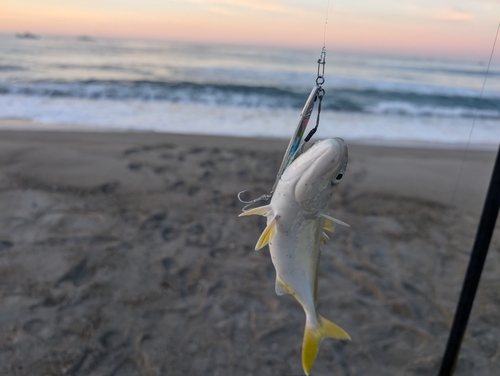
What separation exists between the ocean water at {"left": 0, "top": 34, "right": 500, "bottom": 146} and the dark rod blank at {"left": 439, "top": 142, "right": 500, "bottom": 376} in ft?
12.4

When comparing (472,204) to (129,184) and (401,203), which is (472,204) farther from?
(129,184)

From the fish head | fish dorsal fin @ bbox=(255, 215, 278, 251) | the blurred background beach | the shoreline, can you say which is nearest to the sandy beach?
the blurred background beach

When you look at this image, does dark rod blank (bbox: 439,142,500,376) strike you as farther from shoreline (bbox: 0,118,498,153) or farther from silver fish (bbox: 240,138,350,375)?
shoreline (bbox: 0,118,498,153)

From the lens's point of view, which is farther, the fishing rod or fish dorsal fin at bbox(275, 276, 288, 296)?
the fishing rod

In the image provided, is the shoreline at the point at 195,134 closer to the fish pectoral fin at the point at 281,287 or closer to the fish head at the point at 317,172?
the fish pectoral fin at the point at 281,287

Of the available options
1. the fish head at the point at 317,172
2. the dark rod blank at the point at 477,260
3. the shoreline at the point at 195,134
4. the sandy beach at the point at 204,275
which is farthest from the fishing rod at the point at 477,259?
the shoreline at the point at 195,134

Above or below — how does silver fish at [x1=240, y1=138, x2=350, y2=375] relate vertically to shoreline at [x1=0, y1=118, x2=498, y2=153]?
above

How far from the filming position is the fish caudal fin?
5.04ft

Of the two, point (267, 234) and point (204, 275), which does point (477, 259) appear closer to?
point (267, 234)

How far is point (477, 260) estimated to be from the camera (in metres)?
1.94

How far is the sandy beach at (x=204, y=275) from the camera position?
3.16 meters

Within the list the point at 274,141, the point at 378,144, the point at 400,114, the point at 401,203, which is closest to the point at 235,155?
the point at 274,141

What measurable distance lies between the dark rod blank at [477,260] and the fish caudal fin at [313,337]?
86cm

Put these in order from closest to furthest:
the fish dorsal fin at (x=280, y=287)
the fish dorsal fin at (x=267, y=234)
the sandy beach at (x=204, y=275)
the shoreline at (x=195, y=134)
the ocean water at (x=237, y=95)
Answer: the fish dorsal fin at (x=267, y=234) → the fish dorsal fin at (x=280, y=287) → the sandy beach at (x=204, y=275) → the shoreline at (x=195, y=134) → the ocean water at (x=237, y=95)
